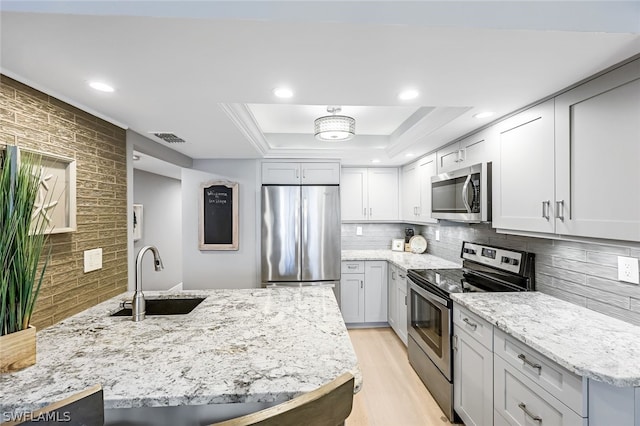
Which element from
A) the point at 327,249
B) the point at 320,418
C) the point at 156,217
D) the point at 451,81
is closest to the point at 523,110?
the point at 451,81

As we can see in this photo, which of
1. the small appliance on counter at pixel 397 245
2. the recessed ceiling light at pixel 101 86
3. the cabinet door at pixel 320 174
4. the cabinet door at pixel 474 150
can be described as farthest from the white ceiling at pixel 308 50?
the small appliance on counter at pixel 397 245

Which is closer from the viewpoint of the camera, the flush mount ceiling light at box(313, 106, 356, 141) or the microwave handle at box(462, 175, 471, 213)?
the microwave handle at box(462, 175, 471, 213)

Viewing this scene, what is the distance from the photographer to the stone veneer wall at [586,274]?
1525 millimetres

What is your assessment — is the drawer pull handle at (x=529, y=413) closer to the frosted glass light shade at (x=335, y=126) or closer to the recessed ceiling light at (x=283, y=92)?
the recessed ceiling light at (x=283, y=92)

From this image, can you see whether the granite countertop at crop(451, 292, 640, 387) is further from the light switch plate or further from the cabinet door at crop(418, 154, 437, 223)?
the light switch plate

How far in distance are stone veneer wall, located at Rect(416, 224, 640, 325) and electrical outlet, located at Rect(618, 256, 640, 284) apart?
3cm

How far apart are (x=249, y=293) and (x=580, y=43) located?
213 centimetres

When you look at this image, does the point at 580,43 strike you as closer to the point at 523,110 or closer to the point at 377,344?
the point at 523,110

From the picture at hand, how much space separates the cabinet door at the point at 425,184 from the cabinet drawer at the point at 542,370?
1.85 m

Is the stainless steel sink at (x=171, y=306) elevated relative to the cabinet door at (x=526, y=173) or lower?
lower

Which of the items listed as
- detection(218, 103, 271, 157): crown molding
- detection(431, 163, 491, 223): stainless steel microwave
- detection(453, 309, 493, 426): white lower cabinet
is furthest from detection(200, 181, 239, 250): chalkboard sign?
detection(453, 309, 493, 426): white lower cabinet

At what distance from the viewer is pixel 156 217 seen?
4.79 metres

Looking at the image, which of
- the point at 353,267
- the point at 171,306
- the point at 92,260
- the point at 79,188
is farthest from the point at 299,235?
the point at 79,188

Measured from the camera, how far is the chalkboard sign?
141 inches
